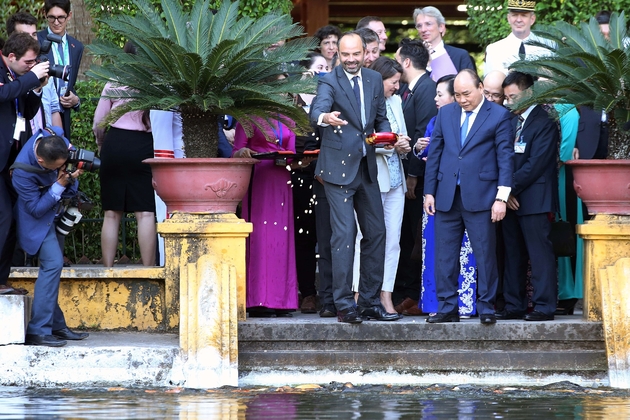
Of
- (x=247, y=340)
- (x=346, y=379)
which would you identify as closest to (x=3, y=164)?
(x=247, y=340)

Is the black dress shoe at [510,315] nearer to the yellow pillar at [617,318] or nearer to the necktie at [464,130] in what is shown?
the yellow pillar at [617,318]

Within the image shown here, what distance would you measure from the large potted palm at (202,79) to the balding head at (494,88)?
1441mm

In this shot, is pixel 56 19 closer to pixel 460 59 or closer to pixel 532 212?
pixel 460 59

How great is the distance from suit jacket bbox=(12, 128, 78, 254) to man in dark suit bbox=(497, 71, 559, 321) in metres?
3.26

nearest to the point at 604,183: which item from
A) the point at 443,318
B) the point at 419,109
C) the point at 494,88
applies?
the point at 494,88

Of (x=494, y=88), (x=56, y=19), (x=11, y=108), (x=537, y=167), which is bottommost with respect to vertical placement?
(x=537, y=167)

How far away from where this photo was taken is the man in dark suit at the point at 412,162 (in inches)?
344

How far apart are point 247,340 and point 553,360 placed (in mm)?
2100

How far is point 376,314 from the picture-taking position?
7.98 m

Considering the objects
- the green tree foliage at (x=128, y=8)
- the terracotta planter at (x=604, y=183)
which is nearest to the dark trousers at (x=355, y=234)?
the terracotta planter at (x=604, y=183)

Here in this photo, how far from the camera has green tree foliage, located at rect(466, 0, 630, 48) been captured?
34.9 ft

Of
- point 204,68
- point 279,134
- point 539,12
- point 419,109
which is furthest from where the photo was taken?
point 539,12

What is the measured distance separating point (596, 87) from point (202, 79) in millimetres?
2795

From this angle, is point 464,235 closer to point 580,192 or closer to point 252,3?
point 580,192
